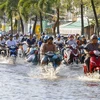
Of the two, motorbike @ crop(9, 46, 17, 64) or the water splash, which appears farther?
motorbike @ crop(9, 46, 17, 64)

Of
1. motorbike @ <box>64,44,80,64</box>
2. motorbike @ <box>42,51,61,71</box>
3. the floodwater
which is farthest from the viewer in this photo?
motorbike @ <box>64,44,80,64</box>

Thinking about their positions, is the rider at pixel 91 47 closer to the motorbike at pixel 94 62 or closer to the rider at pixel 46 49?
the motorbike at pixel 94 62

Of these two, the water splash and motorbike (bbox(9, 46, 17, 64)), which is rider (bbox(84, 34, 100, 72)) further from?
motorbike (bbox(9, 46, 17, 64))

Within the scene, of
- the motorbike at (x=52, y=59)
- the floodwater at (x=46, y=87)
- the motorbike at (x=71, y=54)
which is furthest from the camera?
the motorbike at (x=71, y=54)

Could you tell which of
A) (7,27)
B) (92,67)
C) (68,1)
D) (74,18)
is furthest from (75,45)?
(7,27)

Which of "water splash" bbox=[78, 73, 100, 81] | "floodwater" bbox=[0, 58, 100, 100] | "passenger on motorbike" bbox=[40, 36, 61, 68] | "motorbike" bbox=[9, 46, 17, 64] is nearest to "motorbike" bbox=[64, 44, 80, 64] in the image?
"motorbike" bbox=[9, 46, 17, 64]

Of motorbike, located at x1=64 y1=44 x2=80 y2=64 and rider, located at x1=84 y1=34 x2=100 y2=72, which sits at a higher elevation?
rider, located at x1=84 y1=34 x2=100 y2=72

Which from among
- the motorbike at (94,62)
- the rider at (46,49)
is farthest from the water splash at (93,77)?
the rider at (46,49)

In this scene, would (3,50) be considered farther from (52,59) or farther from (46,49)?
(52,59)

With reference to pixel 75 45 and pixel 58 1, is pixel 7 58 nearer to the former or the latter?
pixel 75 45

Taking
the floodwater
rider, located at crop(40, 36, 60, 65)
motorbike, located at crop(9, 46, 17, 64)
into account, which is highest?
rider, located at crop(40, 36, 60, 65)

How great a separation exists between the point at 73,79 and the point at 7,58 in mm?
11483

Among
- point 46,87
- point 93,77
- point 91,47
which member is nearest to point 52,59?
point 91,47

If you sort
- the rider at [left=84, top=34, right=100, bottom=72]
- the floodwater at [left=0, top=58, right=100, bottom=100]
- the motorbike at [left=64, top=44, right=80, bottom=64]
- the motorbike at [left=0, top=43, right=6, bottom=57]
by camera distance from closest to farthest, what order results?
1. the floodwater at [left=0, top=58, right=100, bottom=100]
2. the rider at [left=84, top=34, right=100, bottom=72]
3. the motorbike at [left=64, top=44, right=80, bottom=64]
4. the motorbike at [left=0, top=43, right=6, bottom=57]
